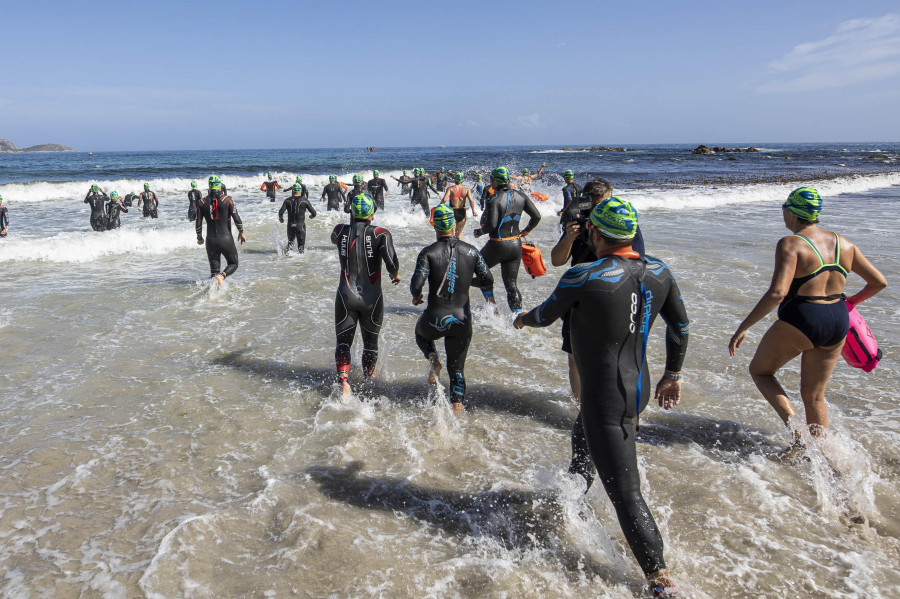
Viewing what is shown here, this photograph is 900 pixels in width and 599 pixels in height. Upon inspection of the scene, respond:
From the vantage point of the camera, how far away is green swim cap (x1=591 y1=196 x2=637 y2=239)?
2.62m

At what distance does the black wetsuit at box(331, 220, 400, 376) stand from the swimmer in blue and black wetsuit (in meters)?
0.49

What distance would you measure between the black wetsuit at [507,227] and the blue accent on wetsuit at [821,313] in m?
3.69

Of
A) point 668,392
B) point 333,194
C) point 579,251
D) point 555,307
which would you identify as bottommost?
point 668,392

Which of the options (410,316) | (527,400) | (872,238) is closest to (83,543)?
(527,400)

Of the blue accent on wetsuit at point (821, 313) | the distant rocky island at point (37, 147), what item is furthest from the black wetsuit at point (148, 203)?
the distant rocky island at point (37, 147)

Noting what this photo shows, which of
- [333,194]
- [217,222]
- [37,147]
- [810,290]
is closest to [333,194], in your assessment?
[333,194]

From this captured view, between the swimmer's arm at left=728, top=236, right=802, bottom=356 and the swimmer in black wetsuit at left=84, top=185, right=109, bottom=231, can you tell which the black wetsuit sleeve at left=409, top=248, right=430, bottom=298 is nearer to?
the swimmer's arm at left=728, top=236, right=802, bottom=356

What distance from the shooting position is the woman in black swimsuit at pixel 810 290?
3.62 meters

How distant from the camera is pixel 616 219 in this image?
2.64 m

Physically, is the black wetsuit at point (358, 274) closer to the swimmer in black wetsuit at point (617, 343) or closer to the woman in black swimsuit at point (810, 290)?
the swimmer in black wetsuit at point (617, 343)

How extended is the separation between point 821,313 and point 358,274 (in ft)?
12.1

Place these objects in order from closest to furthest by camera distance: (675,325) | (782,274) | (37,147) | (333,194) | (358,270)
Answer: (675,325) → (782,274) → (358,270) → (333,194) → (37,147)

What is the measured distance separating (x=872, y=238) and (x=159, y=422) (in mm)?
15786

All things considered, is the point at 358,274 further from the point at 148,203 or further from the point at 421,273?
the point at 148,203
